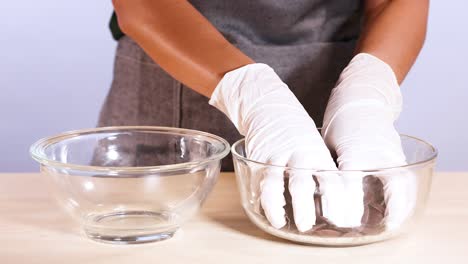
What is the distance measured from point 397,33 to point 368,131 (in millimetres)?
417

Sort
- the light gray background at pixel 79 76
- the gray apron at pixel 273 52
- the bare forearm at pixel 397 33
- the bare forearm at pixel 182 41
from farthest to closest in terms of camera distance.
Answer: the light gray background at pixel 79 76 < the gray apron at pixel 273 52 < the bare forearm at pixel 397 33 < the bare forearm at pixel 182 41

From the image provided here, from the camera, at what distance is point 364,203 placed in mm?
886

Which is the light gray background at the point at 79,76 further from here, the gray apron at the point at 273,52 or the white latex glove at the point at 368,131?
the white latex glove at the point at 368,131

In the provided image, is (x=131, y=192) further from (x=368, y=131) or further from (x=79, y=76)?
(x=79, y=76)

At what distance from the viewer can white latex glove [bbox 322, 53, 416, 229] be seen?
0.89 meters

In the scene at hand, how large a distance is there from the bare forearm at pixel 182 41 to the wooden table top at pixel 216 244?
26cm

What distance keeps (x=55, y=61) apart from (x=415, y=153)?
240 centimetres

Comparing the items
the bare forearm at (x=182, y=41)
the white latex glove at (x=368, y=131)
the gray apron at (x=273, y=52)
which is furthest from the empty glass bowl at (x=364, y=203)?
the gray apron at (x=273, y=52)

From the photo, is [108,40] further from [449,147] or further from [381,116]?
[381,116]

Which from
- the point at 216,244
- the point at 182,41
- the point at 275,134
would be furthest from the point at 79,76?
the point at 216,244

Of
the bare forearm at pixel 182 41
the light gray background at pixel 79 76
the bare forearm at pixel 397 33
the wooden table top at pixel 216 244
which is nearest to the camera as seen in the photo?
the wooden table top at pixel 216 244

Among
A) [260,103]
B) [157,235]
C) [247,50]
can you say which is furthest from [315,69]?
[157,235]

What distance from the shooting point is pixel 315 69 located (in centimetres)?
156

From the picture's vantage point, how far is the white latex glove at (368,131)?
0.89m
